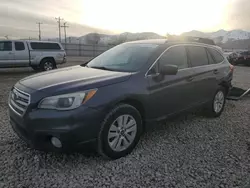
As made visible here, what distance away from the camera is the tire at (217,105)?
512 centimetres

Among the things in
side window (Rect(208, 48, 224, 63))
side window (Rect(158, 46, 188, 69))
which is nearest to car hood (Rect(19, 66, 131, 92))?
side window (Rect(158, 46, 188, 69))

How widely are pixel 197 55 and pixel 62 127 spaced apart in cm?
304

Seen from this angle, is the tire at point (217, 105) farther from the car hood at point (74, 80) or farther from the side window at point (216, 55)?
the car hood at point (74, 80)

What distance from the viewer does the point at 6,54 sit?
12.2 metres

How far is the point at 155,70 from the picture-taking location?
371 centimetres

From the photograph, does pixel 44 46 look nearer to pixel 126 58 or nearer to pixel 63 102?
pixel 126 58

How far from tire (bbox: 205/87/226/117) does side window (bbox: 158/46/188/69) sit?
1.25 meters

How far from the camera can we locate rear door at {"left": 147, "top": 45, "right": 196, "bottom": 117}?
3.66 meters

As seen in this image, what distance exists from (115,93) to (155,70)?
885mm

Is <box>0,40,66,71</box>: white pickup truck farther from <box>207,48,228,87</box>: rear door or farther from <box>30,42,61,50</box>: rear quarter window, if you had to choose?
<box>207,48,228,87</box>: rear door

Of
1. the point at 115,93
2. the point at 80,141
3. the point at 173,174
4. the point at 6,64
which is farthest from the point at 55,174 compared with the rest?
the point at 6,64

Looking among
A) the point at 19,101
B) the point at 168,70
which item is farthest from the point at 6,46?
the point at 168,70

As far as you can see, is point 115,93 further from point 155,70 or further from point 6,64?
point 6,64

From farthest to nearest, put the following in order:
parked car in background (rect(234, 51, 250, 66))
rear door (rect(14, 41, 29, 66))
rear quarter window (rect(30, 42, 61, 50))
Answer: parked car in background (rect(234, 51, 250, 66)) < rear quarter window (rect(30, 42, 61, 50)) < rear door (rect(14, 41, 29, 66))
